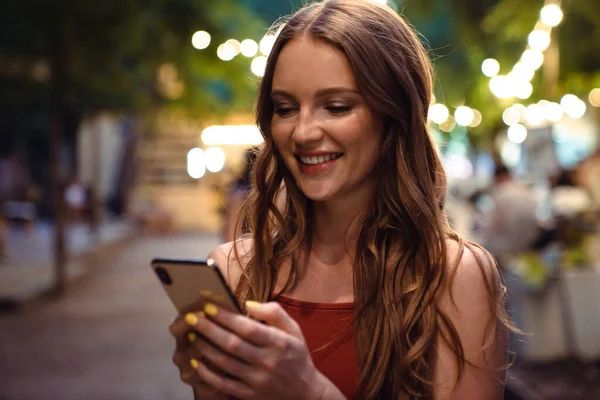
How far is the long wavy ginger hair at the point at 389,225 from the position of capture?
222cm

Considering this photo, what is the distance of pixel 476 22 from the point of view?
24.8 ft

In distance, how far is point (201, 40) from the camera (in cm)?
1163

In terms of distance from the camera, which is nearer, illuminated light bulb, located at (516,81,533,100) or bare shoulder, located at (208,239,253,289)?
bare shoulder, located at (208,239,253,289)

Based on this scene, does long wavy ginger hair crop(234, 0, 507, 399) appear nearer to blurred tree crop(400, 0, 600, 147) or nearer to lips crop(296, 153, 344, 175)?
lips crop(296, 153, 344, 175)

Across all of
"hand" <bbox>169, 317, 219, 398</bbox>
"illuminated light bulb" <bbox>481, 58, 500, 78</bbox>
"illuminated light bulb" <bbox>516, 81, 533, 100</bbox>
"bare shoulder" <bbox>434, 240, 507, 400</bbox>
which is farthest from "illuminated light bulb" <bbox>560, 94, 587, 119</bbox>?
"hand" <bbox>169, 317, 219, 398</bbox>

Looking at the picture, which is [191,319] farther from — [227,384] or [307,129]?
[307,129]

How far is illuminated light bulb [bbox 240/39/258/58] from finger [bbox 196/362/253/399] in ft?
39.6

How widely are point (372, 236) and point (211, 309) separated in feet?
2.24

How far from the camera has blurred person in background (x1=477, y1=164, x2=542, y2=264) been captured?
962cm

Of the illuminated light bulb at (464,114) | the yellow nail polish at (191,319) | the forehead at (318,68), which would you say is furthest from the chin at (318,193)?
the illuminated light bulb at (464,114)

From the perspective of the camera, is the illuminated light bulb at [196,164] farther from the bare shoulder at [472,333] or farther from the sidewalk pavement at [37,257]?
the bare shoulder at [472,333]

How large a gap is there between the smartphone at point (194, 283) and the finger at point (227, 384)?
146mm

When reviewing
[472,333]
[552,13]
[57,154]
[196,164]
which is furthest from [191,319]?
[196,164]

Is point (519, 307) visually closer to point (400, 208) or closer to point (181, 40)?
point (181, 40)
